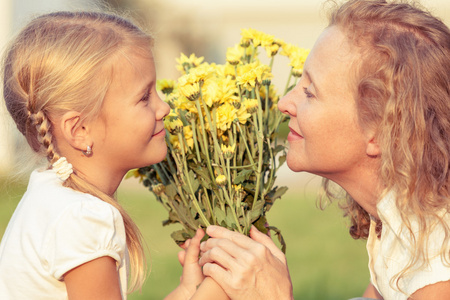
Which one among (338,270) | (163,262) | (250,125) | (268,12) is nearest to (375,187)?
(250,125)

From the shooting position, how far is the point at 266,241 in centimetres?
231

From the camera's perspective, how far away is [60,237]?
Result: 6.59 feet

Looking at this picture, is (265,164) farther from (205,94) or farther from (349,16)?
(349,16)

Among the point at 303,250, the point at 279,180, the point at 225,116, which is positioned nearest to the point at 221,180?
the point at 225,116

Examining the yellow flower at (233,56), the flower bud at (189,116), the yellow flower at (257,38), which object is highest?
the yellow flower at (257,38)

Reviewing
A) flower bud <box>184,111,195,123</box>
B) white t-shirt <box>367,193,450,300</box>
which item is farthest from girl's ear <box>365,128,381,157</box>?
flower bud <box>184,111,195,123</box>

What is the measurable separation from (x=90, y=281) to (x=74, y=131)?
1.66 ft

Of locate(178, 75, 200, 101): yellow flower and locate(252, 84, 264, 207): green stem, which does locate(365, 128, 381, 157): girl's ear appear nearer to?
locate(252, 84, 264, 207): green stem

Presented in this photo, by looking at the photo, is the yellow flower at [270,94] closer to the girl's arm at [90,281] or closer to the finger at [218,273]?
the finger at [218,273]

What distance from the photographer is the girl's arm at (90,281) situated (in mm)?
2018

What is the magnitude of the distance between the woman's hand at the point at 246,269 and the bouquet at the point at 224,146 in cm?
10

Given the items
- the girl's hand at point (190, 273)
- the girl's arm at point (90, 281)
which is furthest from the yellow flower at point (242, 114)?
the girl's arm at point (90, 281)

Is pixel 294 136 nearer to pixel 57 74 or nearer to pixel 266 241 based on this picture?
pixel 266 241

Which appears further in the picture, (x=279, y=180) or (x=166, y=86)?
(x=279, y=180)
